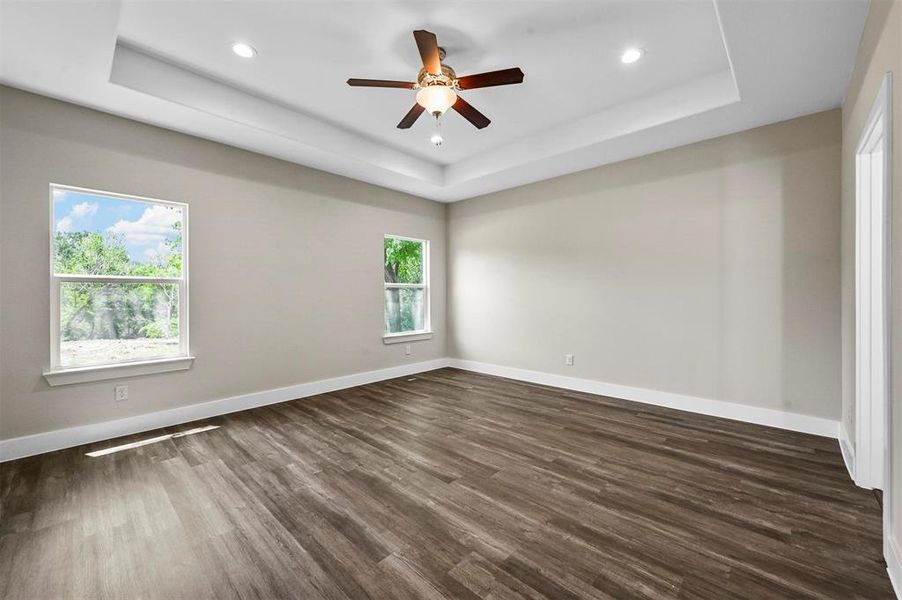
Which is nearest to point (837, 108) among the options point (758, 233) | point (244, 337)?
point (758, 233)

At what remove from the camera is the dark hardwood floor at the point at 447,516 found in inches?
60.4

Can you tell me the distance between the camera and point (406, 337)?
5496 millimetres

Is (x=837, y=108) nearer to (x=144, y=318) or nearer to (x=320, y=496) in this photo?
(x=320, y=496)

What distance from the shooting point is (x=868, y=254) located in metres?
2.23

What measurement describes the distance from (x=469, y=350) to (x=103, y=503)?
4356 mm

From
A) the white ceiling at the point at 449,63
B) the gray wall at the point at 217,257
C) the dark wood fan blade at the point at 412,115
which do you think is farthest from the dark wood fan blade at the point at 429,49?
the gray wall at the point at 217,257

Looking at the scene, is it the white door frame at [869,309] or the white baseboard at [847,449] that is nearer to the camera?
the white door frame at [869,309]

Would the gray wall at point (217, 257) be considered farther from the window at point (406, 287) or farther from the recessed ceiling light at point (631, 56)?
the recessed ceiling light at point (631, 56)

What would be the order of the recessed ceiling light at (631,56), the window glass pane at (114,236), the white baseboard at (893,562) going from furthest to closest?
1. the window glass pane at (114,236)
2. the recessed ceiling light at (631,56)
3. the white baseboard at (893,562)

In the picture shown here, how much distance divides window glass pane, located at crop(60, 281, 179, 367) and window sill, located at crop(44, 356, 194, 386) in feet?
0.30

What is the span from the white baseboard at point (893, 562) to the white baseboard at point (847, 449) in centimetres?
101

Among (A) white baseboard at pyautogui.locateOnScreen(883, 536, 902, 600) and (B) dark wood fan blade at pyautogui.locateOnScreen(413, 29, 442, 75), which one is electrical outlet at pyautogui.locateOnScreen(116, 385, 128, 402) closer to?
(B) dark wood fan blade at pyautogui.locateOnScreen(413, 29, 442, 75)

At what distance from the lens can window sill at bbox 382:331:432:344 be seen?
5.25 m

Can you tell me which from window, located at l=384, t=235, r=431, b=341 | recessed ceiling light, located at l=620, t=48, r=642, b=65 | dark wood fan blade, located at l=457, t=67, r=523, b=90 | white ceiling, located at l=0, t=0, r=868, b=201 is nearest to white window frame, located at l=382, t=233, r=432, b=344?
window, located at l=384, t=235, r=431, b=341
